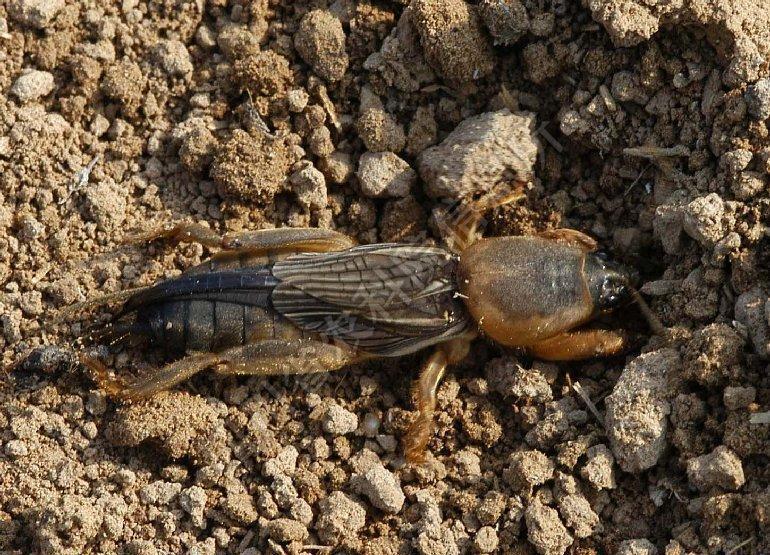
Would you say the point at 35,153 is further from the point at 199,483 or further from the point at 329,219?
the point at 199,483

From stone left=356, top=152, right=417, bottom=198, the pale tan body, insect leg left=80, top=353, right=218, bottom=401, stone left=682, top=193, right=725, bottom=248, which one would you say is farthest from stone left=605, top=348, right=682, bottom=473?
insect leg left=80, top=353, right=218, bottom=401

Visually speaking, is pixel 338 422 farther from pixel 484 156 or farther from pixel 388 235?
pixel 484 156

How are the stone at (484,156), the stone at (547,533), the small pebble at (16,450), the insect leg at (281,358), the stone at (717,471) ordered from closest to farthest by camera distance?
the stone at (717,471) → the stone at (547,533) → the small pebble at (16,450) → the insect leg at (281,358) → the stone at (484,156)

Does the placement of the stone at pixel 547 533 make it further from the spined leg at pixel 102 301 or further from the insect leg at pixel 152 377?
the spined leg at pixel 102 301

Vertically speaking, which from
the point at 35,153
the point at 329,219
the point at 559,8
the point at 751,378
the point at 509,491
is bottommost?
the point at 509,491

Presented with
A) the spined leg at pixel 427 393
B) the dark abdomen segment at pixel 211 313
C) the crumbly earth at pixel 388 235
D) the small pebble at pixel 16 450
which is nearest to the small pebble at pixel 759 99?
the crumbly earth at pixel 388 235

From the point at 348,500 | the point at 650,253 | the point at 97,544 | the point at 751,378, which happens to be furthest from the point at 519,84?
the point at 97,544

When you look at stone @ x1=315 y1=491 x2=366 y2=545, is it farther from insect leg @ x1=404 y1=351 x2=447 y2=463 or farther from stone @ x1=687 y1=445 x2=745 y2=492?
stone @ x1=687 y1=445 x2=745 y2=492
